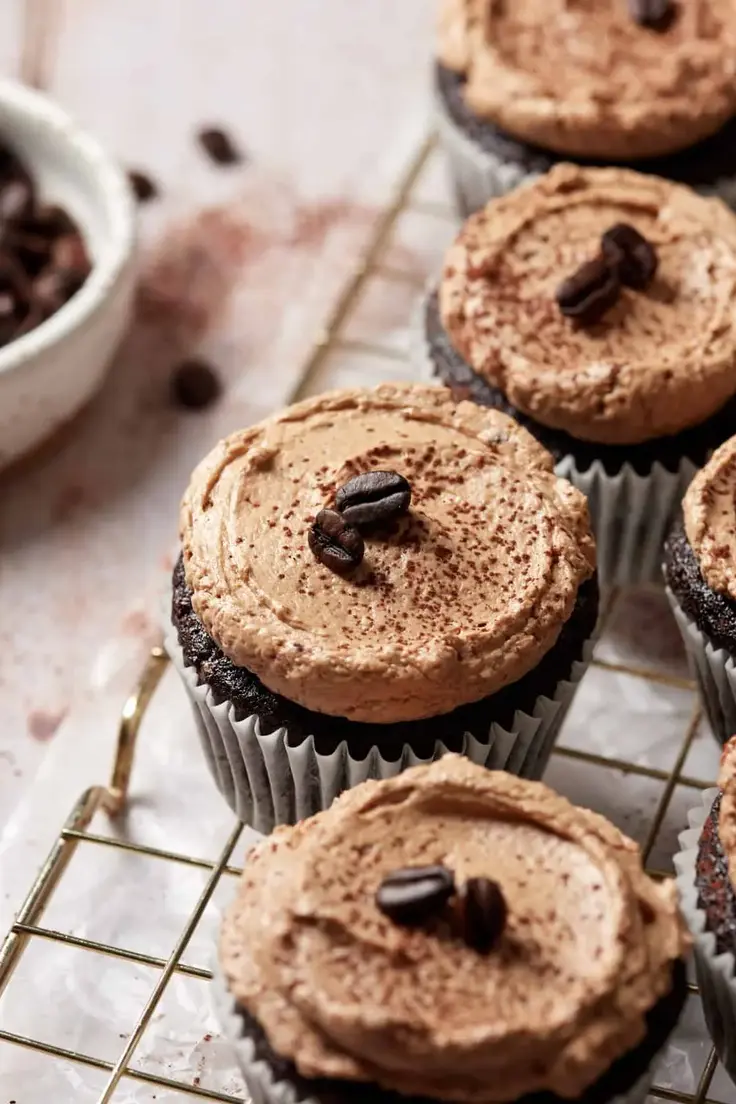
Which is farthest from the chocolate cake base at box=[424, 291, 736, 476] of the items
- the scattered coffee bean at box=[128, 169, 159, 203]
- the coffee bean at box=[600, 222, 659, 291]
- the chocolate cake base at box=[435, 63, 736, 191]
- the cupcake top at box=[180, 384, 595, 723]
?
the scattered coffee bean at box=[128, 169, 159, 203]

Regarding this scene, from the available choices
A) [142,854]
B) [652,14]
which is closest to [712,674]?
[142,854]

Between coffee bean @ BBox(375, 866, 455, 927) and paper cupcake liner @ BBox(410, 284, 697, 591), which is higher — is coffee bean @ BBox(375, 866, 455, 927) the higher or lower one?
the higher one

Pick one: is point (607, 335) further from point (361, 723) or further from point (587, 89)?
point (361, 723)

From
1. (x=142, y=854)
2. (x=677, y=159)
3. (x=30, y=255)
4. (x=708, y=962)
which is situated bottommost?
(x=142, y=854)

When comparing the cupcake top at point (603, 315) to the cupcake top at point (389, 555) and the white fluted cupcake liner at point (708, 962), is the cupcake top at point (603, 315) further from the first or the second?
the white fluted cupcake liner at point (708, 962)

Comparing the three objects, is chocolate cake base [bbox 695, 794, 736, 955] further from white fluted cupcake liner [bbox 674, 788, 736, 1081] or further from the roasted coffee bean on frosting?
the roasted coffee bean on frosting

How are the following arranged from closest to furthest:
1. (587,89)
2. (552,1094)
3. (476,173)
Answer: (552,1094)
(587,89)
(476,173)
